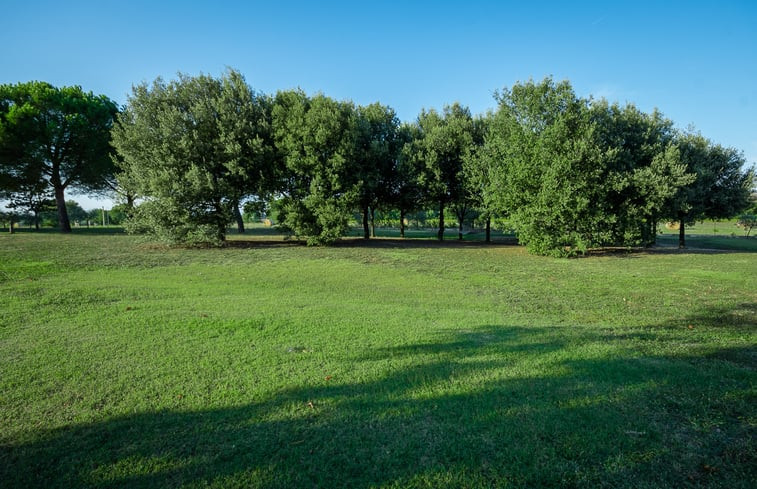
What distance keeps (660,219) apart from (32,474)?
102 feet

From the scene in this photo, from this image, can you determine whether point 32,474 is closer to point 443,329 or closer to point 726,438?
point 443,329

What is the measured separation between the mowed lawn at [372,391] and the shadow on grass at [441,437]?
0.06ft

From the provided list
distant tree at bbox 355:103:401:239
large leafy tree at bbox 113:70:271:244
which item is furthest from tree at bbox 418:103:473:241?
large leafy tree at bbox 113:70:271:244

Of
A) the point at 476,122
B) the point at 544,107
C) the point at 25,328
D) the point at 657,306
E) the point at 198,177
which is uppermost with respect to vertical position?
the point at 476,122

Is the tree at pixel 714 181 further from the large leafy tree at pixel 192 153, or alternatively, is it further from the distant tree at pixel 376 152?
the large leafy tree at pixel 192 153

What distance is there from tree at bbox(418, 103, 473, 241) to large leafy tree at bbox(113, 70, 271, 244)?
519 inches

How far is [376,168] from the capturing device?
1096 inches

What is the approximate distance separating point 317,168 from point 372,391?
68.9ft

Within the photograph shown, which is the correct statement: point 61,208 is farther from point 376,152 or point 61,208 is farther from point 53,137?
point 376,152

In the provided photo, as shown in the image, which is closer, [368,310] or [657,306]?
[368,310]

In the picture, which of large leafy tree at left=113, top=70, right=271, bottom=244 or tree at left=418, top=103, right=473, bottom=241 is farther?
tree at left=418, top=103, right=473, bottom=241

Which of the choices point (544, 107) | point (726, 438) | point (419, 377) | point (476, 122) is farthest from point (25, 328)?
point (476, 122)

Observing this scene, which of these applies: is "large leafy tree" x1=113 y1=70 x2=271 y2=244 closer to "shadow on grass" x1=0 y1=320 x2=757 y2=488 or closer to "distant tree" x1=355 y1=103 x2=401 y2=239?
"distant tree" x1=355 y1=103 x2=401 y2=239

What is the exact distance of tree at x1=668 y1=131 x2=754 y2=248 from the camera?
25297 mm
